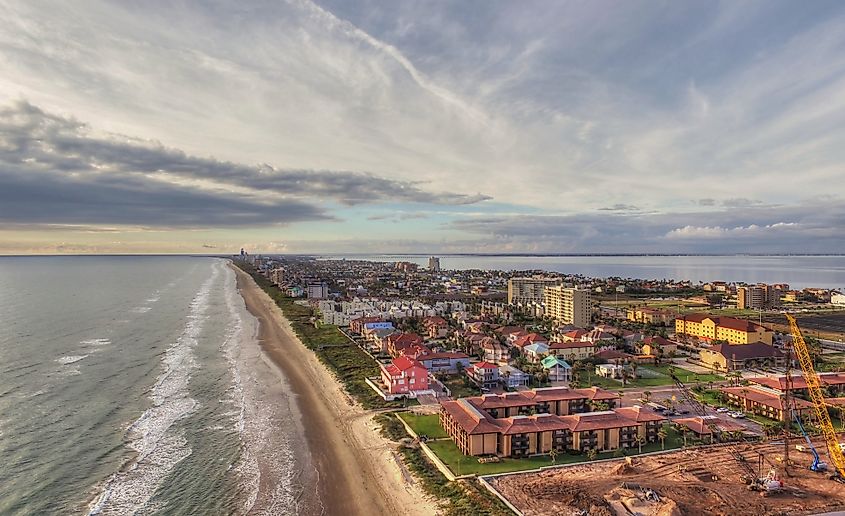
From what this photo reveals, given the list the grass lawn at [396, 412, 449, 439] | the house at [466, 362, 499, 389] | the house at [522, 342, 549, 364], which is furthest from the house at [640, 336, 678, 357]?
the grass lawn at [396, 412, 449, 439]

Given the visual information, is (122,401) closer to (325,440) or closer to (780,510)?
(325,440)

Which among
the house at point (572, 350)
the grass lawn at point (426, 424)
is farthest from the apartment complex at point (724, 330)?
the grass lawn at point (426, 424)

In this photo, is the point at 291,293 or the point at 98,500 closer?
the point at 98,500

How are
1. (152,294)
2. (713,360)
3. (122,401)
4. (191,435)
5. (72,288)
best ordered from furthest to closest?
(72,288) < (152,294) < (713,360) < (122,401) < (191,435)

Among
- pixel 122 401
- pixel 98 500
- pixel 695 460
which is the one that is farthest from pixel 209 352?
pixel 695 460

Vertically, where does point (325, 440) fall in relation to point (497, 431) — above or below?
below

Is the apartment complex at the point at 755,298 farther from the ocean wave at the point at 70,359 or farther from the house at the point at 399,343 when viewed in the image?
the ocean wave at the point at 70,359

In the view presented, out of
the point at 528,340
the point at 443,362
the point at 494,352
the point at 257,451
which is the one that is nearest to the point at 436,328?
the point at 528,340
